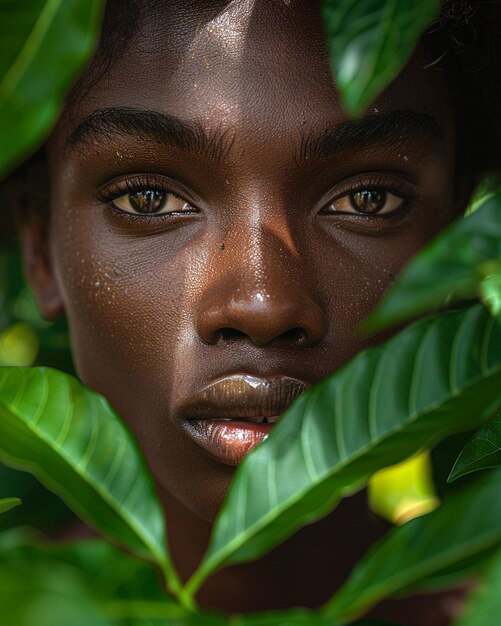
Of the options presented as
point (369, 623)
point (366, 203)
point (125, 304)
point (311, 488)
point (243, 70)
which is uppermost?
point (243, 70)

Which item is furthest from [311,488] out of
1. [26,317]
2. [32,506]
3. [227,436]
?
[26,317]

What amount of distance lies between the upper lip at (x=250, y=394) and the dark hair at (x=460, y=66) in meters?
0.41

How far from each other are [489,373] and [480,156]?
895mm

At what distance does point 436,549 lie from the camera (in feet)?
1.60

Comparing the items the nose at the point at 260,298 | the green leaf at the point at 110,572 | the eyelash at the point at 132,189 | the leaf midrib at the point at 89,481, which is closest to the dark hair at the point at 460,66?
the eyelash at the point at 132,189

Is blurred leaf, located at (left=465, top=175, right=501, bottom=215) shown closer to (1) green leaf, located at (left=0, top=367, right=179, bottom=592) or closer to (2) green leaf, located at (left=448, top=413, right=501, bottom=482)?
(2) green leaf, located at (left=448, top=413, right=501, bottom=482)

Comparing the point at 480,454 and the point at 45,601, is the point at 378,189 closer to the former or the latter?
the point at 480,454

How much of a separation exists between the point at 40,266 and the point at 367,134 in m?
0.64

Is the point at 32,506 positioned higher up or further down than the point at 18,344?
further down

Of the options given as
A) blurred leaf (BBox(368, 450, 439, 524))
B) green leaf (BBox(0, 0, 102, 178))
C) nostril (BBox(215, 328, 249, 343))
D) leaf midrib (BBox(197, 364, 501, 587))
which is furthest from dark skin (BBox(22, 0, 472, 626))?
blurred leaf (BBox(368, 450, 439, 524))

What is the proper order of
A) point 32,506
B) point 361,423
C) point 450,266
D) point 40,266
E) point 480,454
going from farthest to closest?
point 32,506, point 40,266, point 480,454, point 361,423, point 450,266

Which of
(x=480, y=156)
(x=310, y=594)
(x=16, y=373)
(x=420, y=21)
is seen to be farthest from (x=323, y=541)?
(x=420, y=21)

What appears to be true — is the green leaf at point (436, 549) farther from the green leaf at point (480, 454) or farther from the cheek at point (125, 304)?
the cheek at point (125, 304)

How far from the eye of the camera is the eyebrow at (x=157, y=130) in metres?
0.93
